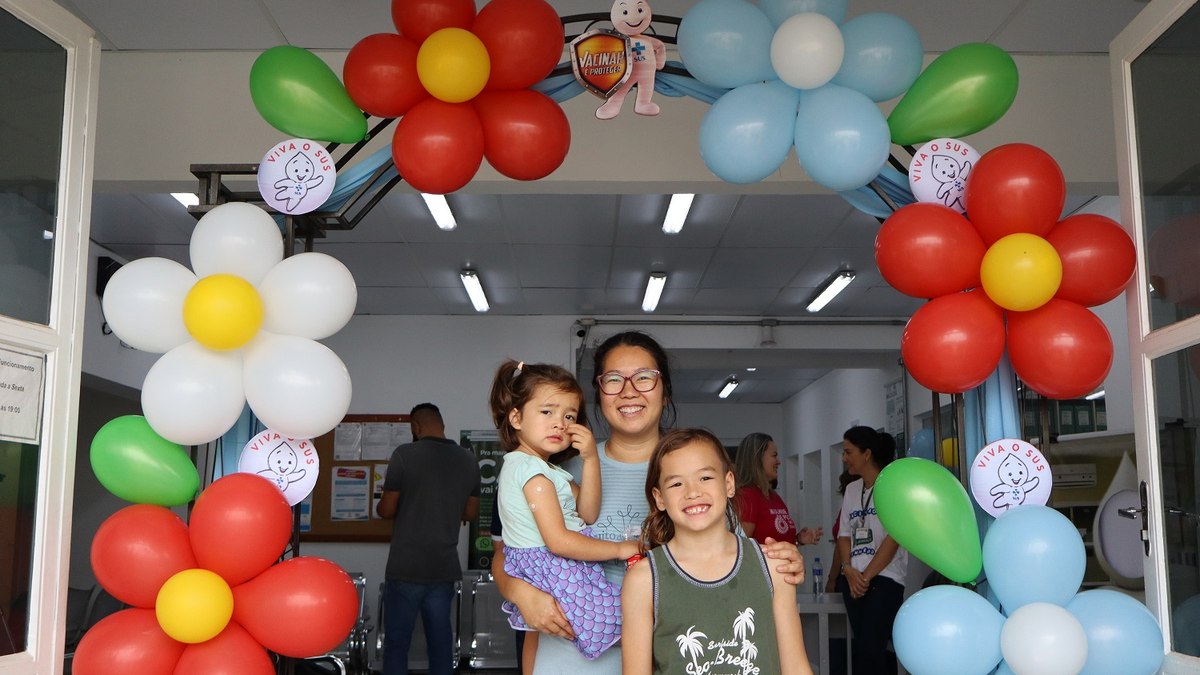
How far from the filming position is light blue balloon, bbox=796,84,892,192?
2.46 m

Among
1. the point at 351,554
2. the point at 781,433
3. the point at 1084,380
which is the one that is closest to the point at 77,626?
the point at 351,554

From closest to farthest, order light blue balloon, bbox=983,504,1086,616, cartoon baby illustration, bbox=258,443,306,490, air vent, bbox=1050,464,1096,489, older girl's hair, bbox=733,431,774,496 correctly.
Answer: light blue balloon, bbox=983,504,1086,616 < cartoon baby illustration, bbox=258,443,306,490 < air vent, bbox=1050,464,1096,489 < older girl's hair, bbox=733,431,774,496

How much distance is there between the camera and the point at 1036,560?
2.26m

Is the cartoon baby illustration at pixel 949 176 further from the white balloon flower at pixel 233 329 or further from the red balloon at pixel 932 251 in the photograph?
the white balloon flower at pixel 233 329

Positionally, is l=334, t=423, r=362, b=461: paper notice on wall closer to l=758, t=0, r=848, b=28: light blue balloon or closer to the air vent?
the air vent

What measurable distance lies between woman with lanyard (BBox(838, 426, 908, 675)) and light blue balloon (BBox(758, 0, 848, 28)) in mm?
2788

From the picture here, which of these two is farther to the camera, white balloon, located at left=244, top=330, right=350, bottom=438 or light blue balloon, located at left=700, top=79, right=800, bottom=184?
light blue balloon, located at left=700, top=79, right=800, bottom=184

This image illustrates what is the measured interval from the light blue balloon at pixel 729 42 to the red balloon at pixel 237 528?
4.93 feet

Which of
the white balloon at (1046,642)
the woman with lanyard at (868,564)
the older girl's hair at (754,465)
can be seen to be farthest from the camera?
the older girl's hair at (754,465)

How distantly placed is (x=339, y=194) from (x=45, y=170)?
0.72m

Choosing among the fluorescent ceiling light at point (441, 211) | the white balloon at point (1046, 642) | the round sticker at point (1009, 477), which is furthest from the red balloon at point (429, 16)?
the fluorescent ceiling light at point (441, 211)

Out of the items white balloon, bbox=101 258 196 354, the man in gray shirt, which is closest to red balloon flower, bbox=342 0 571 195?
white balloon, bbox=101 258 196 354

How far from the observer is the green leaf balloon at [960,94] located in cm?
252

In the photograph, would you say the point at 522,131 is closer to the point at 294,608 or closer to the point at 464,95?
the point at 464,95
